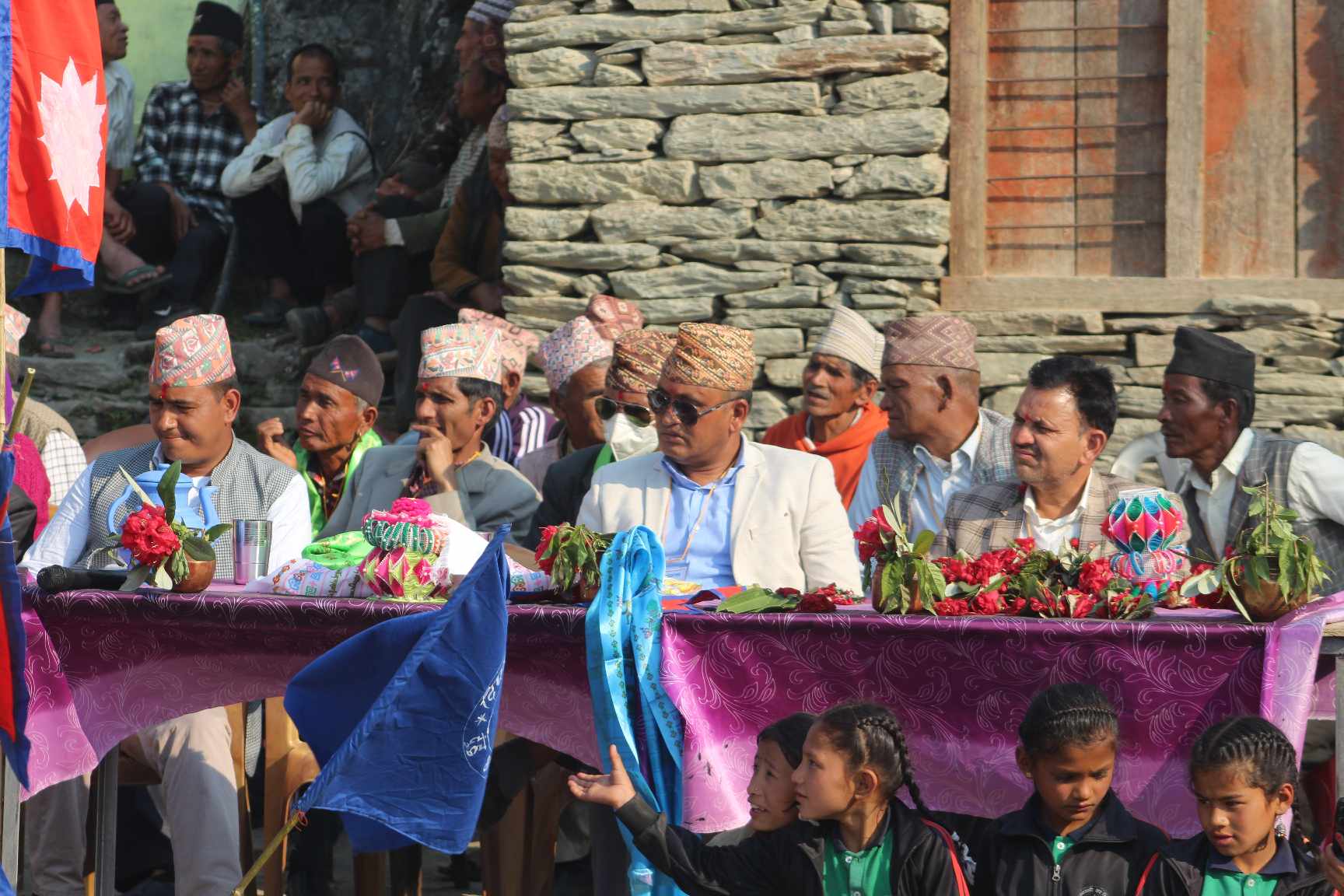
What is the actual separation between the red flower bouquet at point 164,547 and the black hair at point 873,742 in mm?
1723

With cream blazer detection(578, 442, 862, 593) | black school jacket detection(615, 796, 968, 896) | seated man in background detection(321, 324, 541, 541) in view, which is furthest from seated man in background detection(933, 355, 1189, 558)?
seated man in background detection(321, 324, 541, 541)

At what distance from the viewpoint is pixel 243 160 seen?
9.08 meters

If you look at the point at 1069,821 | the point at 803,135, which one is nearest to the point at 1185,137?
the point at 803,135

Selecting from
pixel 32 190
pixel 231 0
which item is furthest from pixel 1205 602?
pixel 231 0

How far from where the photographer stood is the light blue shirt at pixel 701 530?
4.84m

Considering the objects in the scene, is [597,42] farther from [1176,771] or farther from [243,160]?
[1176,771]

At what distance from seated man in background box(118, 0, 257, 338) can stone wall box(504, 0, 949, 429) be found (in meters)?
2.61

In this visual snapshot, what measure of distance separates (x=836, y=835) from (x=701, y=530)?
1.41 metres

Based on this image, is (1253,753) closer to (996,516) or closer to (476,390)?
(996,516)

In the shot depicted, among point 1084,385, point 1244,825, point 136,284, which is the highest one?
point 136,284

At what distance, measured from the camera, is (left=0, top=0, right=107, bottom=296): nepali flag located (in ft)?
14.0

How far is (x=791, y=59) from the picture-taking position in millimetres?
7320

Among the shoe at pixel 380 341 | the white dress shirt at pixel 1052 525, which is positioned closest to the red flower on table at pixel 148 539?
the white dress shirt at pixel 1052 525

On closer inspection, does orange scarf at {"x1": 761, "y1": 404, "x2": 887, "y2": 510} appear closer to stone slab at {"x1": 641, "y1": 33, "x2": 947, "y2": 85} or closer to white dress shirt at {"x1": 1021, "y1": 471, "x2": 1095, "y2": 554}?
white dress shirt at {"x1": 1021, "y1": 471, "x2": 1095, "y2": 554}
